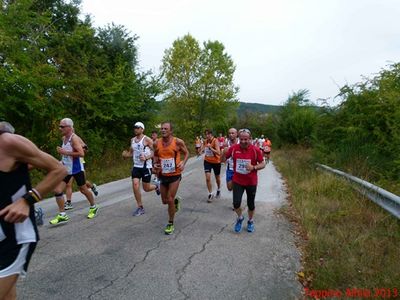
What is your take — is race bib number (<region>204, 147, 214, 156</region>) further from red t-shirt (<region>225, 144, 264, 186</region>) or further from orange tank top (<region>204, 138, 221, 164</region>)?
red t-shirt (<region>225, 144, 264, 186</region>)

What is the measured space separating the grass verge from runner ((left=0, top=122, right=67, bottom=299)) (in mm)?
3198

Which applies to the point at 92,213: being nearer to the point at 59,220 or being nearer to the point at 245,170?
the point at 59,220

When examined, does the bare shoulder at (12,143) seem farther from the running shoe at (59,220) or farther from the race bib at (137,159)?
the race bib at (137,159)

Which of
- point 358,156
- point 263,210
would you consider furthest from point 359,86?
point 263,210

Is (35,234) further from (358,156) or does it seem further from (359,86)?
(359,86)

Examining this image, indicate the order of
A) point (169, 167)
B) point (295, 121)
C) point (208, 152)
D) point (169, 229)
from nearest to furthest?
point (169, 229) → point (169, 167) → point (208, 152) → point (295, 121)

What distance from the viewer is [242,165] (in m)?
A: 6.54

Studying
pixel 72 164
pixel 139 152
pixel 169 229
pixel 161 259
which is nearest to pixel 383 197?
pixel 169 229

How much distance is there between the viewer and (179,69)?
144 ft

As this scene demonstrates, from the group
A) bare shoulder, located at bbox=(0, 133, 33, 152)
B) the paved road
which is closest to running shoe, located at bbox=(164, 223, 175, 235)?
the paved road

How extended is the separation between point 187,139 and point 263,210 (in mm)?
35310

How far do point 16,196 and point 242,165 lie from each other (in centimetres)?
448

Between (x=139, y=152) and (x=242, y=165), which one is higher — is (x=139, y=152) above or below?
above

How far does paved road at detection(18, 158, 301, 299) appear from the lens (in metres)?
4.10
